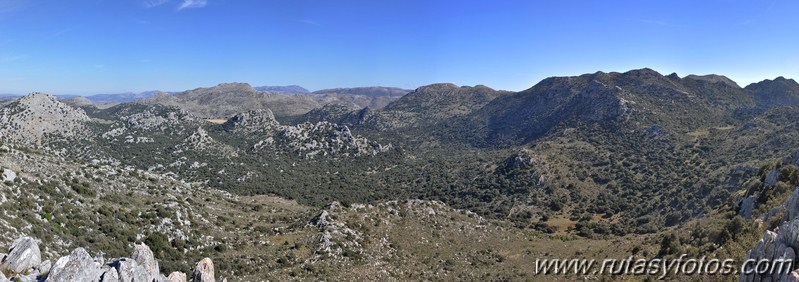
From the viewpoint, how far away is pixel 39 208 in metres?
27.8

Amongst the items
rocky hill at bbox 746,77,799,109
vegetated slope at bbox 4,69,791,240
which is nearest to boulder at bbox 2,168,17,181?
vegetated slope at bbox 4,69,791,240

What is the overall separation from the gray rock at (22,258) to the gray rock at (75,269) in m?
1.48

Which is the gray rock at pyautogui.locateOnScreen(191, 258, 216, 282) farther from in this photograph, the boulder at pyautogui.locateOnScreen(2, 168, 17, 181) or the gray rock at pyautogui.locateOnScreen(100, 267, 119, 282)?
the boulder at pyautogui.locateOnScreen(2, 168, 17, 181)

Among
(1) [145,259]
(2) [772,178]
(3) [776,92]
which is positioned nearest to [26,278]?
(1) [145,259]

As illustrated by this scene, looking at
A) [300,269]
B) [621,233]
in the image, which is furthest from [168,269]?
[621,233]

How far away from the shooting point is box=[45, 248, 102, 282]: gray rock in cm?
1511

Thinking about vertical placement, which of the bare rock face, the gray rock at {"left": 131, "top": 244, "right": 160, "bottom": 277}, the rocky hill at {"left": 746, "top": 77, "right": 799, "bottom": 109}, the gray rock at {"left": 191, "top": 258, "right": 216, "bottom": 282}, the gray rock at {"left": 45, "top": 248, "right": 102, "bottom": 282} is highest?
the rocky hill at {"left": 746, "top": 77, "right": 799, "bottom": 109}

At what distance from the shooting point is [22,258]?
1589cm

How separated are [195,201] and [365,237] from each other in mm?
20362

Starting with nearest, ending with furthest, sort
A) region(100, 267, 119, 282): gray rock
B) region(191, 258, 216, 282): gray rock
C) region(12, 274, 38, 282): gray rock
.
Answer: region(12, 274, 38, 282): gray rock
region(100, 267, 119, 282): gray rock
region(191, 258, 216, 282): gray rock

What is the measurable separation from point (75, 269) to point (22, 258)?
8.58ft

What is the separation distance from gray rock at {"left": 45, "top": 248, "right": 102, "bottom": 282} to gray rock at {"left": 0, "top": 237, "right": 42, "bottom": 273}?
1.48m

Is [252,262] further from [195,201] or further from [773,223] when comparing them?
[773,223]

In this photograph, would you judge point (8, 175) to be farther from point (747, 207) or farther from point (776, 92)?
point (776, 92)
